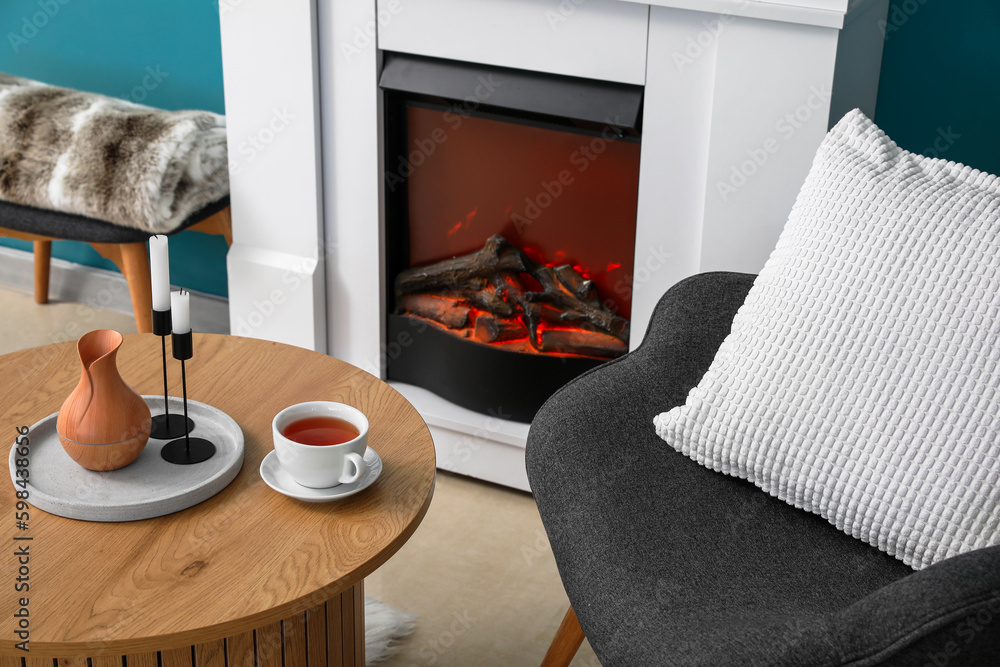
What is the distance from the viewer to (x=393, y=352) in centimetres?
200

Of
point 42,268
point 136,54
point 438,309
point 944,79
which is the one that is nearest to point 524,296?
point 438,309

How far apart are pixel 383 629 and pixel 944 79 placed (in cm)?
133

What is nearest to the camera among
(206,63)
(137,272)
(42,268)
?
(137,272)

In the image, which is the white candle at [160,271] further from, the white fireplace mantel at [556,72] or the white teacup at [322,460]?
the white fireplace mantel at [556,72]

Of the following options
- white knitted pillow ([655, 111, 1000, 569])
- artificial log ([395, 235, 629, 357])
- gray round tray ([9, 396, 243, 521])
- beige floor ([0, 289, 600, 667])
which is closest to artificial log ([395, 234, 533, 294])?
artificial log ([395, 235, 629, 357])

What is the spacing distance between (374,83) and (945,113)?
1.02m

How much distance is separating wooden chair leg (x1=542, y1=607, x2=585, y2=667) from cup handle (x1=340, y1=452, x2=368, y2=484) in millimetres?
454

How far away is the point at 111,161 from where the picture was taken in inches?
77.3

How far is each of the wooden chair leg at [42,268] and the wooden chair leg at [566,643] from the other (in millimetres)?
1853

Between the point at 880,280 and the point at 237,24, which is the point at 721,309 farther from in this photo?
the point at 237,24

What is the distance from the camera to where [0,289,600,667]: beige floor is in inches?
60.6

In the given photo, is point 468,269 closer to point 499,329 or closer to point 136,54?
point 499,329

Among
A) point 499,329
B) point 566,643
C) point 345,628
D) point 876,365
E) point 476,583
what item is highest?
point 876,365

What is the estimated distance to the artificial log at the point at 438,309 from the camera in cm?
192
